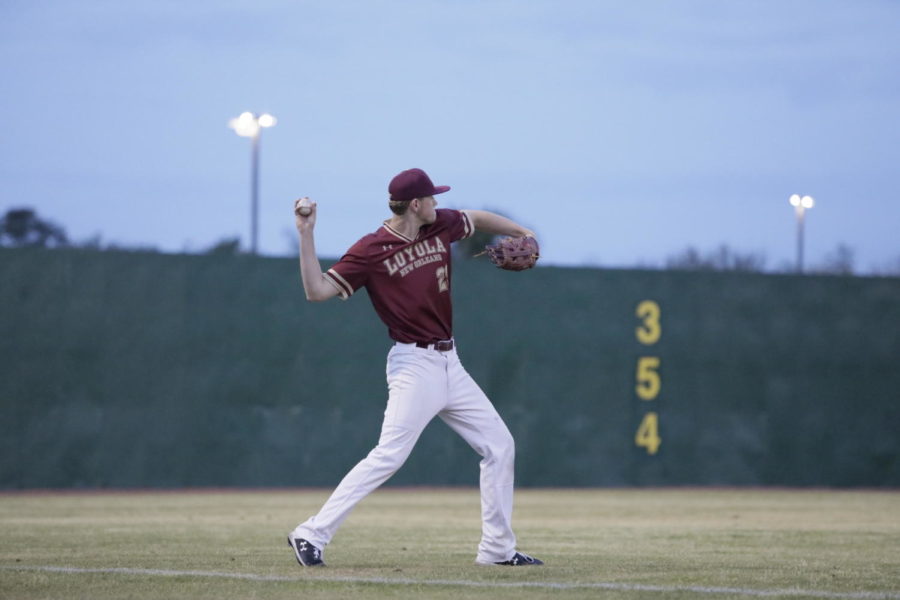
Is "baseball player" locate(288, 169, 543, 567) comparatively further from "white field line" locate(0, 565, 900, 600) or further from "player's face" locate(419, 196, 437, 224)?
"white field line" locate(0, 565, 900, 600)

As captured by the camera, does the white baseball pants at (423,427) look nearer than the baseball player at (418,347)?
Yes

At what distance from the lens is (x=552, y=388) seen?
18.0 m

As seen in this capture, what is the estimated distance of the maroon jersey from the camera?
776cm

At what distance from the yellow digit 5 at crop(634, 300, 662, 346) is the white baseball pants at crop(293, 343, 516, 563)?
34.7 feet

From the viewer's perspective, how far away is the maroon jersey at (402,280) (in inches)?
305

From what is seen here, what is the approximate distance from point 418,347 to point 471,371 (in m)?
9.92

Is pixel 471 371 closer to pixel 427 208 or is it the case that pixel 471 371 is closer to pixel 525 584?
pixel 427 208

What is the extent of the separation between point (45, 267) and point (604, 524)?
7.65m

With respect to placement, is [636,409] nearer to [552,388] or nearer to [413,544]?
[552,388]

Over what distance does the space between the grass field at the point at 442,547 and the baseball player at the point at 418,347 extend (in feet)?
1.47

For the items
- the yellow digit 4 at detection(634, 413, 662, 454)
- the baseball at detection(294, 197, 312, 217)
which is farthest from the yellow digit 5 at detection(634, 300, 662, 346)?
the baseball at detection(294, 197, 312, 217)

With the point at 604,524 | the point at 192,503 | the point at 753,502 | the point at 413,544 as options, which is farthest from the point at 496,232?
the point at 753,502

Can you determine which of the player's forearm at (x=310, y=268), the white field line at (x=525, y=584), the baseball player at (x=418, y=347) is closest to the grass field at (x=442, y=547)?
the white field line at (x=525, y=584)

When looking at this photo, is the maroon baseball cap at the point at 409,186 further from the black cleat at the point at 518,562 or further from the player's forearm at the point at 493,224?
the black cleat at the point at 518,562
